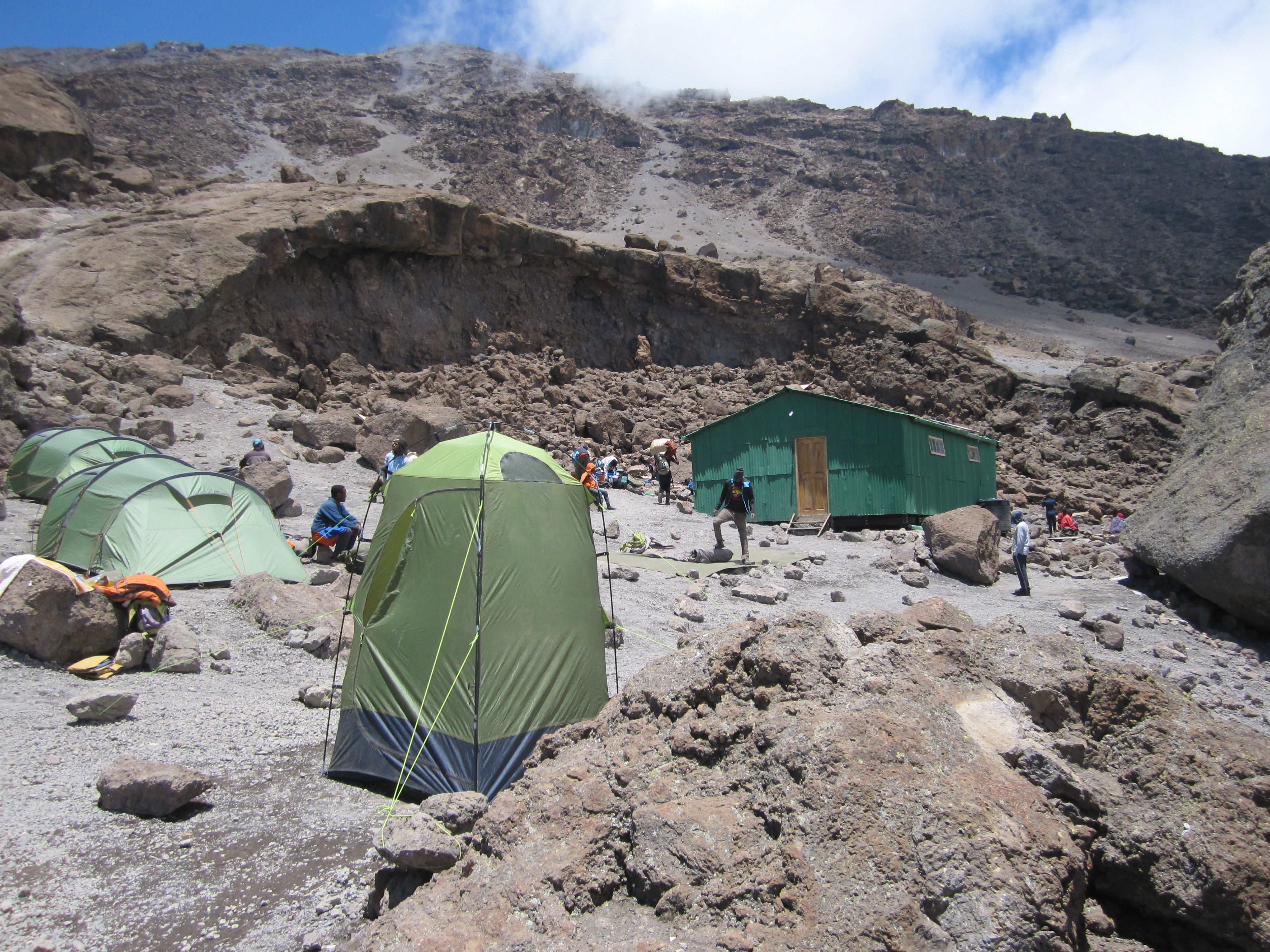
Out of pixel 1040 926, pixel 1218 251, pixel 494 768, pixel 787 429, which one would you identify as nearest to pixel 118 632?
pixel 494 768

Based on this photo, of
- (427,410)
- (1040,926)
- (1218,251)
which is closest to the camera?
(1040,926)

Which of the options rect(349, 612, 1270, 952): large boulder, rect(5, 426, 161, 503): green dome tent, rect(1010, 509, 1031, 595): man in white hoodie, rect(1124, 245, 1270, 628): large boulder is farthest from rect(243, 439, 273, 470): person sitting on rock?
rect(1124, 245, 1270, 628): large boulder

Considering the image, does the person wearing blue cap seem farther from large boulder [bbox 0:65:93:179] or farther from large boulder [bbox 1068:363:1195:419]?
large boulder [bbox 1068:363:1195:419]

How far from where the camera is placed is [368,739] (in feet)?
A: 17.2

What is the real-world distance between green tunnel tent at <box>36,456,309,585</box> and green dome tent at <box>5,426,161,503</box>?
291cm

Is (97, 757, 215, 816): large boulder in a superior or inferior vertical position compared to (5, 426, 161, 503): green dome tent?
inferior

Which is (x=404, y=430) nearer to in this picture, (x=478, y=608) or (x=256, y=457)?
(x=256, y=457)

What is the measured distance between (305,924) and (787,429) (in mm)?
19463

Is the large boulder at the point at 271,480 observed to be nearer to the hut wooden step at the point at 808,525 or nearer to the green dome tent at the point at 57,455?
the green dome tent at the point at 57,455

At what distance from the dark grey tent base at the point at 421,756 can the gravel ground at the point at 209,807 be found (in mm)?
179

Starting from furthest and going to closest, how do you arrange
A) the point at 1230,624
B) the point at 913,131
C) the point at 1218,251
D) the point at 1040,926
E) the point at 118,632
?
1. the point at 913,131
2. the point at 1218,251
3. the point at 1230,624
4. the point at 118,632
5. the point at 1040,926

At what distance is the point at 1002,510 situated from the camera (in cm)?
1828

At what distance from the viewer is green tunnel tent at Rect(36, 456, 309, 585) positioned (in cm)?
893

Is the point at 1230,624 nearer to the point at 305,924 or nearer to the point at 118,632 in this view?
the point at 305,924
